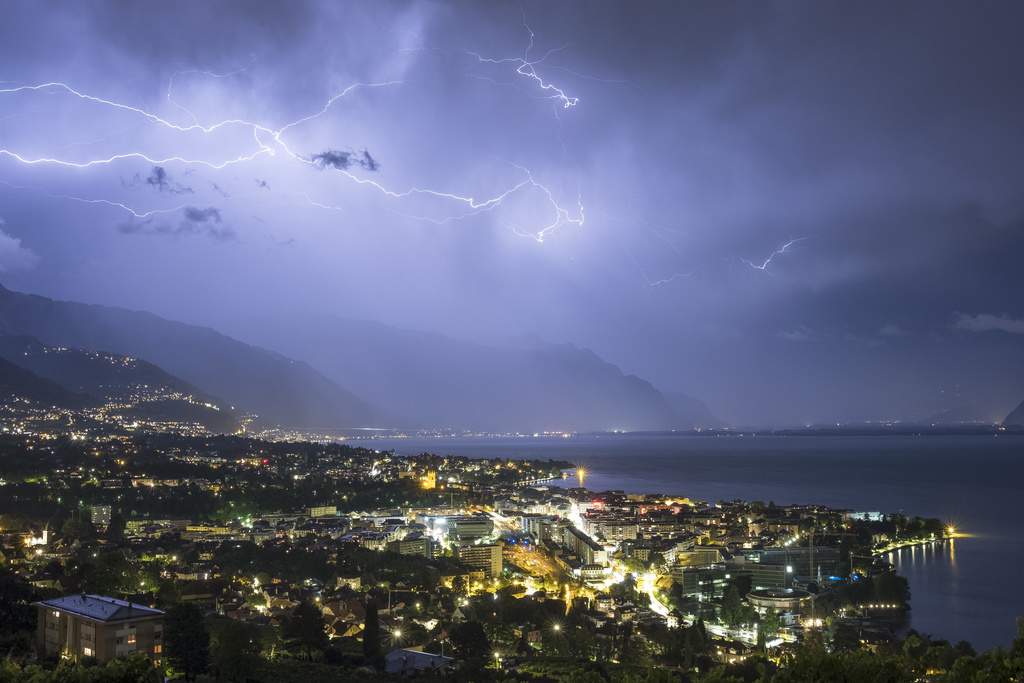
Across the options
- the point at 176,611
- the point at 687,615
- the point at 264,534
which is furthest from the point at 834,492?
the point at 176,611

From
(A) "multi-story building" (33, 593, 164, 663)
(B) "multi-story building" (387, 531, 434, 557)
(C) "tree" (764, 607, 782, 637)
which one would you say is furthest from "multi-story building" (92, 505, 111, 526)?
(C) "tree" (764, 607, 782, 637)

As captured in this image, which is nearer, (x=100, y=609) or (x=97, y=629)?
(x=97, y=629)

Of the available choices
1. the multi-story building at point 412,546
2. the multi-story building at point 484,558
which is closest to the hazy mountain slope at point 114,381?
the multi-story building at point 412,546

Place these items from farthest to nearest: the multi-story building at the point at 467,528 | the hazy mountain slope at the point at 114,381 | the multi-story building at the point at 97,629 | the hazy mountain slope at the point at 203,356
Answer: the hazy mountain slope at the point at 203,356
the hazy mountain slope at the point at 114,381
the multi-story building at the point at 467,528
the multi-story building at the point at 97,629

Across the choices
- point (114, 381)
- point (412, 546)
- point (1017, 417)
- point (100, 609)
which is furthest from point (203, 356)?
point (1017, 417)

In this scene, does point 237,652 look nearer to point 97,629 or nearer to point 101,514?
point 97,629

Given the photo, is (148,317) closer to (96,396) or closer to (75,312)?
(75,312)

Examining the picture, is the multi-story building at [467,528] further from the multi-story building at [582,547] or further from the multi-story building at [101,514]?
the multi-story building at [101,514]

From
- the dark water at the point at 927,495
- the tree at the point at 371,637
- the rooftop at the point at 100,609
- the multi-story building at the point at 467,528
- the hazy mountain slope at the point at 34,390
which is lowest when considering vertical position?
the dark water at the point at 927,495

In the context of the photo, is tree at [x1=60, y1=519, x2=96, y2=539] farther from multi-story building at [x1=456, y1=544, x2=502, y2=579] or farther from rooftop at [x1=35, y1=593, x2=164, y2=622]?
rooftop at [x1=35, y1=593, x2=164, y2=622]
